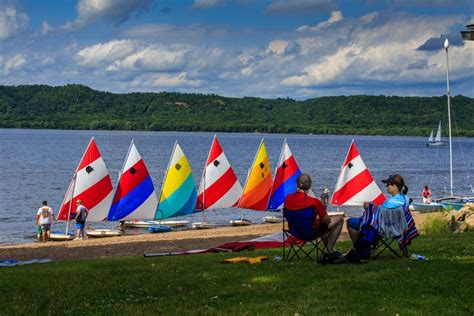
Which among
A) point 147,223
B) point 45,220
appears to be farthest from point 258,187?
point 45,220

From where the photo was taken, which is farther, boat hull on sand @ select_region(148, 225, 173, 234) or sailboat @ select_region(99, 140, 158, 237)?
boat hull on sand @ select_region(148, 225, 173, 234)

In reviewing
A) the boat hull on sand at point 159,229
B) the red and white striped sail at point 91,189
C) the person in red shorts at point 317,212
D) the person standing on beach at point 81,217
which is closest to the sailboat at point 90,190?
the red and white striped sail at point 91,189

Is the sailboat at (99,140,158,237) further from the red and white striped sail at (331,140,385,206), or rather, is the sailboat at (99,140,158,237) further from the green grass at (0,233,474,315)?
the green grass at (0,233,474,315)

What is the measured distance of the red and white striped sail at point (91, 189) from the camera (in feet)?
87.8

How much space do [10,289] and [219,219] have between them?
25.8 m

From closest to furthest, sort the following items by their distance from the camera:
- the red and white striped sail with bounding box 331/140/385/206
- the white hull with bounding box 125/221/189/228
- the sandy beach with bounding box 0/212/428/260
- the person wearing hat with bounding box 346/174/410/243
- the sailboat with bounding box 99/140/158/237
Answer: the person wearing hat with bounding box 346/174/410/243
the sandy beach with bounding box 0/212/428/260
the sailboat with bounding box 99/140/158/237
the white hull with bounding box 125/221/189/228
the red and white striped sail with bounding box 331/140/385/206

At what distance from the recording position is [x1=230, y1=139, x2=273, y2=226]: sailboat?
3095 cm

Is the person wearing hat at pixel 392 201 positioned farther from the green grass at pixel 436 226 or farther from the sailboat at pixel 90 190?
the sailboat at pixel 90 190

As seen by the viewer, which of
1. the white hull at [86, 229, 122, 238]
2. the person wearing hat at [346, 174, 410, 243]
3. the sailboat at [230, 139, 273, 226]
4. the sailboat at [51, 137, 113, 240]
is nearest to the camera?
the person wearing hat at [346, 174, 410, 243]

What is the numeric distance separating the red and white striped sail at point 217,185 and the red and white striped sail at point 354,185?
4.17 metres

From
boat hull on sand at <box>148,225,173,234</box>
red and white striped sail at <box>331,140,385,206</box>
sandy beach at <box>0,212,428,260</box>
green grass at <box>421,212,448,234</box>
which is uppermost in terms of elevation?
red and white striped sail at <box>331,140,385,206</box>

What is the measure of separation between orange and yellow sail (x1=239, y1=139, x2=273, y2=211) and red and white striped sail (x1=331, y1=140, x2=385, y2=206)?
2774mm

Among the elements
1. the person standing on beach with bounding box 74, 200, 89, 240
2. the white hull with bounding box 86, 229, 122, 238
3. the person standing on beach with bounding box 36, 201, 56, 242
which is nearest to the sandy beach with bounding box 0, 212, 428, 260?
the person standing on beach with bounding box 74, 200, 89, 240

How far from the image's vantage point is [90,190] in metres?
27.1
